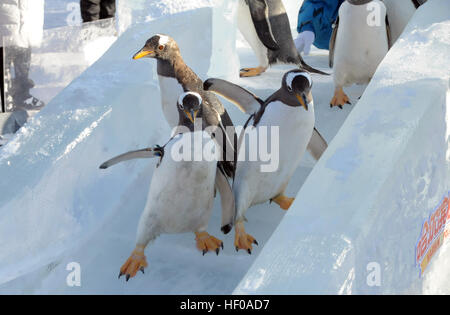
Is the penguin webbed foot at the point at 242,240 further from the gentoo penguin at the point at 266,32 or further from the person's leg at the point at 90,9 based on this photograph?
the person's leg at the point at 90,9

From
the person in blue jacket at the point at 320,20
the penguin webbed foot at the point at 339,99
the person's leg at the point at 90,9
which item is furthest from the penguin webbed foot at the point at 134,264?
the person's leg at the point at 90,9

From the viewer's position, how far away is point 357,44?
2076mm

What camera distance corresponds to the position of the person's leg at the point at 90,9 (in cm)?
403

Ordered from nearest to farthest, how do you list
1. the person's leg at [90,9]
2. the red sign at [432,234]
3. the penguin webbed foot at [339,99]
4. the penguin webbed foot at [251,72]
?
the red sign at [432,234] < the penguin webbed foot at [339,99] < the penguin webbed foot at [251,72] < the person's leg at [90,9]

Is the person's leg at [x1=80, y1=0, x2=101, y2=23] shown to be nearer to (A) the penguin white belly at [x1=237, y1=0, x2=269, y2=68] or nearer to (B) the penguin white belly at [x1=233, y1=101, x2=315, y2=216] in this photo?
(A) the penguin white belly at [x1=237, y1=0, x2=269, y2=68]

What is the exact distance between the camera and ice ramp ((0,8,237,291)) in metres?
1.79

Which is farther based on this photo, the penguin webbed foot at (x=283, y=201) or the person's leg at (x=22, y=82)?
the person's leg at (x=22, y=82)

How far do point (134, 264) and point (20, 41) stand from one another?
2.14m

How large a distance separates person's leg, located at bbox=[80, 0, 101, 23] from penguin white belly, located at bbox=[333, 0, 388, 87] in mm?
2352

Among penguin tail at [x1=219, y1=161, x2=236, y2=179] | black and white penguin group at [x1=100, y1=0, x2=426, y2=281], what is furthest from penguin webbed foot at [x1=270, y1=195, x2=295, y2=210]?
penguin tail at [x1=219, y1=161, x2=236, y2=179]

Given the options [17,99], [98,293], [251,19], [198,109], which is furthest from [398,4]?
[17,99]

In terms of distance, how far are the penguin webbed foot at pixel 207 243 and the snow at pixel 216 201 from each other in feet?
0.08

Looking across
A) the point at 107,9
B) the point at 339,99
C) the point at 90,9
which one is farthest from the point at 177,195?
the point at 107,9

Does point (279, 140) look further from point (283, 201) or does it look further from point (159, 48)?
point (159, 48)
